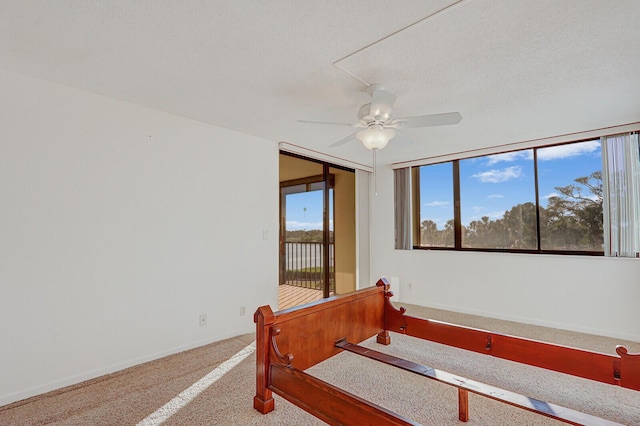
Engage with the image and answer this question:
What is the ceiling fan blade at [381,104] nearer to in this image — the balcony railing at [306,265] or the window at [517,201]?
the window at [517,201]

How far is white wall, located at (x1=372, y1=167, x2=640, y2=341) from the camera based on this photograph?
3.48 metres

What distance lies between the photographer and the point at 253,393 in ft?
7.56

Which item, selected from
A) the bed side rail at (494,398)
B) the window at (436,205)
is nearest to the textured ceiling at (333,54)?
the window at (436,205)

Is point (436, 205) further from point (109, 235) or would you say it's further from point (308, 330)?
point (109, 235)

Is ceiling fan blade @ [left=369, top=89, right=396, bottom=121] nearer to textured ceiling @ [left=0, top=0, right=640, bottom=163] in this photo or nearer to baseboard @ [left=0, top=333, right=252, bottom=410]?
textured ceiling @ [left=0, top=0, right=640, bottom=163]

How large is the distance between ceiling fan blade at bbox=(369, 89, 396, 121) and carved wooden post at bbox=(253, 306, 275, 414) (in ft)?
5.31

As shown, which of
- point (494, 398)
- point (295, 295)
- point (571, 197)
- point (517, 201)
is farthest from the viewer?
point (295, 295)

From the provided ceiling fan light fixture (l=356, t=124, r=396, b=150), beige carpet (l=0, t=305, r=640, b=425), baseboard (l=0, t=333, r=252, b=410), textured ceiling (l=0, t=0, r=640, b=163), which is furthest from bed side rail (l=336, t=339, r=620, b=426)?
textured ceiling (l=0, t=0, r=640, b=163)

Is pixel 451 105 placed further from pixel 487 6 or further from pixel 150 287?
pixel 150 287

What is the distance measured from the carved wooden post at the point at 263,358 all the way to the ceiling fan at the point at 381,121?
138cm

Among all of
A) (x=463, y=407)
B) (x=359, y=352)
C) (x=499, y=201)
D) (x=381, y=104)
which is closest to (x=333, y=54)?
(x=381, y=104)

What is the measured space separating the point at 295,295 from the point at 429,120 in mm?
3672

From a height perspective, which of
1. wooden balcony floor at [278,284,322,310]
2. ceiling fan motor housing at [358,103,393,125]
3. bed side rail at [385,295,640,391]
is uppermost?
ceiling fan motor housing at [358,103,393,125]

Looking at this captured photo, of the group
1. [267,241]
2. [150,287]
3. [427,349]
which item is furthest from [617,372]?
[150,287]
